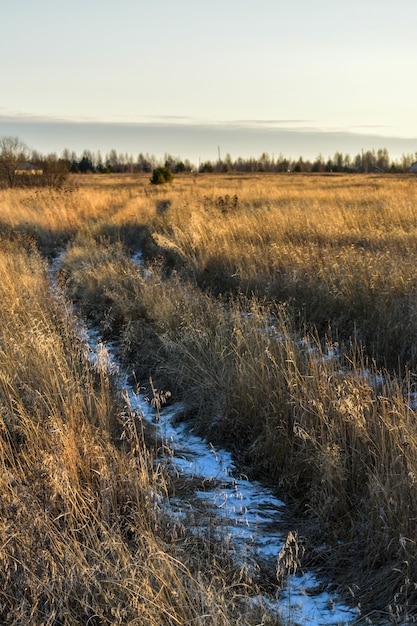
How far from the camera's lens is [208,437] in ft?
12.1

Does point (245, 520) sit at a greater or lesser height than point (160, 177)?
lesser

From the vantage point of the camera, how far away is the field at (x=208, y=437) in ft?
6.41

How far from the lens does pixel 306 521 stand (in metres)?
2.67

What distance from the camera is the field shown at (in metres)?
1.96

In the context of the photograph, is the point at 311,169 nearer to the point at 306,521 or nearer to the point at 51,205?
the point at 51,205

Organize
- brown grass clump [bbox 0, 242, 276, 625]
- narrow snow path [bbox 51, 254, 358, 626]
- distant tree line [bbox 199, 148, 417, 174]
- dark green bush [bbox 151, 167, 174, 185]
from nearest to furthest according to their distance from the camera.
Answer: brown grass clump [bbox 0, 242, 276, 625] → narrow snow path [bbox 51, 254, 358, 626] → dark green bush [bbox 151, 167, 174, 185] → distant tree line [bbox 199, 148, 417, 174]

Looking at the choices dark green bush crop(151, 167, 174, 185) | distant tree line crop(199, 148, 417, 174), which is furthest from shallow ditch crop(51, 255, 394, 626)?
distant tree line crop(199, 148, 417, 174)

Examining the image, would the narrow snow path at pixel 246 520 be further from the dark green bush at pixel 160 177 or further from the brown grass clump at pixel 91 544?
the dark green bush at pixel 160 177

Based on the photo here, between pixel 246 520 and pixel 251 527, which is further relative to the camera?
pixel 251 527

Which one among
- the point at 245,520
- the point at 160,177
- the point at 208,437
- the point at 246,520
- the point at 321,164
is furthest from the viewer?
the point at 321,164

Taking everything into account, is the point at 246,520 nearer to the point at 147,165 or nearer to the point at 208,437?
the point at 208,437

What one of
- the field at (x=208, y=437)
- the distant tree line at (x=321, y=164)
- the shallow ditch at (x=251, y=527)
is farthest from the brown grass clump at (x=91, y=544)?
the distant tree line at (x=321, y=164)

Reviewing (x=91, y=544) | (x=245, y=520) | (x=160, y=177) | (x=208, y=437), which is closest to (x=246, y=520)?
(x=245, y=520)

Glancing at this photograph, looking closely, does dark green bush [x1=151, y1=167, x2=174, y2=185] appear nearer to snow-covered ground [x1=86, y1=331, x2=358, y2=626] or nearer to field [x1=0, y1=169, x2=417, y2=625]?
field [x1=0, y1=169, x2=417, y2=625]
